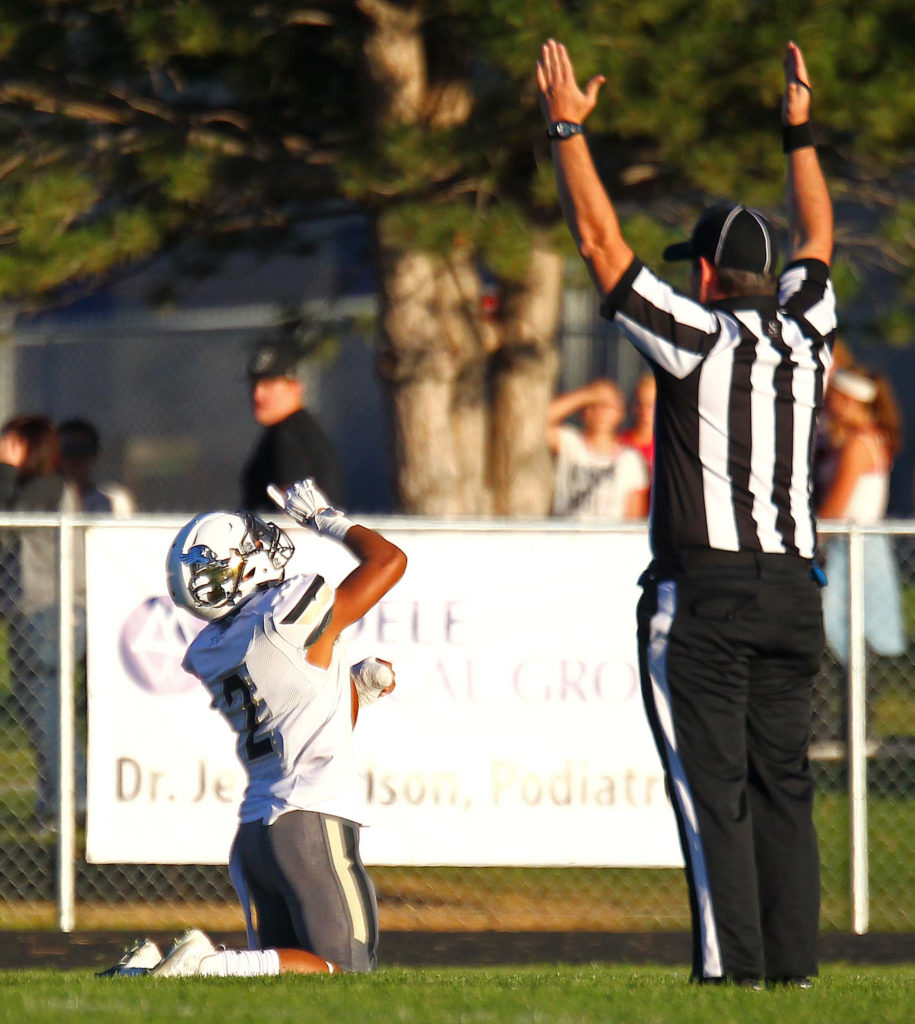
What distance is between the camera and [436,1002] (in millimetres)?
4227


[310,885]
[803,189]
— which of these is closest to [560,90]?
[803,189]

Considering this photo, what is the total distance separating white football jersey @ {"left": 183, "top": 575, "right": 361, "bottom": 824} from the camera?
4.82m

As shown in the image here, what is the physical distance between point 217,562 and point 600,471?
647cm

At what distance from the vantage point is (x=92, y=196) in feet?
33.7

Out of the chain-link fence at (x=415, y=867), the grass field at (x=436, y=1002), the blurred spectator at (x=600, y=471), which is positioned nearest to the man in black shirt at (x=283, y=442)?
the chain-link fence at (x=415, y=867)

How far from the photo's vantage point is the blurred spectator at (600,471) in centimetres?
1088

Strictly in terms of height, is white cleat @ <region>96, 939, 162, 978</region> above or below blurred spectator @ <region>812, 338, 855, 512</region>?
below

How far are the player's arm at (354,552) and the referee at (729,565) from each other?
2.93ft

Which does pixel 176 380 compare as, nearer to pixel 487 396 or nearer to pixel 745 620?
pixel 487 396

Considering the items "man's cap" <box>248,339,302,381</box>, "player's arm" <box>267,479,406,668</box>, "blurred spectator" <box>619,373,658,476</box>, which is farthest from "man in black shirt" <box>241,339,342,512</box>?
"player's arm" <box>267,479,406,668</box>

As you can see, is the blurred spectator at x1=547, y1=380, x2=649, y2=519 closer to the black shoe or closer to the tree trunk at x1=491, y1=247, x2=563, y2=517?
the tree trunk at x1=491, y1=247, x2=563, y2=517

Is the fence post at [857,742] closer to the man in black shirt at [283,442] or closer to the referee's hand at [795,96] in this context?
the man in black shirt at [283,442]

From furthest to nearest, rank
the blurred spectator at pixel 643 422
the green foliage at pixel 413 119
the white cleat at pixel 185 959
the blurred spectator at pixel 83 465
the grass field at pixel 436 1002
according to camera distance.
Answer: the blurred spectator at pixel 643 422, the blurred spectator at pixel 83 465, the green foliage at pixel 413 119, the white cleat at pixel 185 959, the grass field at pixel 436 1002

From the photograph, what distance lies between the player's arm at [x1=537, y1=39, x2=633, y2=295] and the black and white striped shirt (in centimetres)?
6
